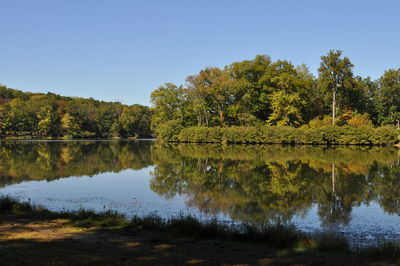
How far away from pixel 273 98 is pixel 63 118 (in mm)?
64064

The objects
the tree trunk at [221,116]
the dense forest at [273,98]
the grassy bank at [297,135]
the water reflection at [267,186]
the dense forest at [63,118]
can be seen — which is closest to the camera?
the water reflection at [267,186]

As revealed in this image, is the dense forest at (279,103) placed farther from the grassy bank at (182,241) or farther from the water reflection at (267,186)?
the grassy bank at (182,241)

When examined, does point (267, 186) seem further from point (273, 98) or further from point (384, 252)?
point (273, 98)

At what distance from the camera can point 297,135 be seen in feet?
192

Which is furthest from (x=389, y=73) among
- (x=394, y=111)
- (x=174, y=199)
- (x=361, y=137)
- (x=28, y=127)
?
Result: (x=28, y=127)

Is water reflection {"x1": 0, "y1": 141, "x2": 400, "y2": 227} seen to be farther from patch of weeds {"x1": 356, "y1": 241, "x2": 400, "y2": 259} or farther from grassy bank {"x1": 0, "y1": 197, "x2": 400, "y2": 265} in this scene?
patch of weeds {"x1": 356, "y1": 241, "x2": 400, "y2": 259}

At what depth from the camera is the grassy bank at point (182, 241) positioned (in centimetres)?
643

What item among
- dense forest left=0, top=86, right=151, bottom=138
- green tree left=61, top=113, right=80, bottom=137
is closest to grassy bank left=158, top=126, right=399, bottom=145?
green tree left=61, top=113, right=80, bottom=137

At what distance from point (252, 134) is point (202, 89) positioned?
39.6 feet

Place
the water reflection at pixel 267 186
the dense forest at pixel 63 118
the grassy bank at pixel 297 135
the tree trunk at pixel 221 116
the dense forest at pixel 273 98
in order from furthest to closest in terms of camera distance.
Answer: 1. the dense forest at pixel 63 118
2. the tree trunk at pixel 221 116
3. the dense forest at pixel 273 98
4. the grassy bank at pixel 297 135
5. the water reflection at pixel 267 186

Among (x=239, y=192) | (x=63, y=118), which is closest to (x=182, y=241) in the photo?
(x=239, y=192)

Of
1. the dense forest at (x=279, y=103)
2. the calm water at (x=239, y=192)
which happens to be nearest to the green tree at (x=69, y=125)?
the dense forest at (x=279, y=103)

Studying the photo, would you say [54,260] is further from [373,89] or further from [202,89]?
[373,89]

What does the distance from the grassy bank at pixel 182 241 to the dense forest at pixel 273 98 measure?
54.3 m
